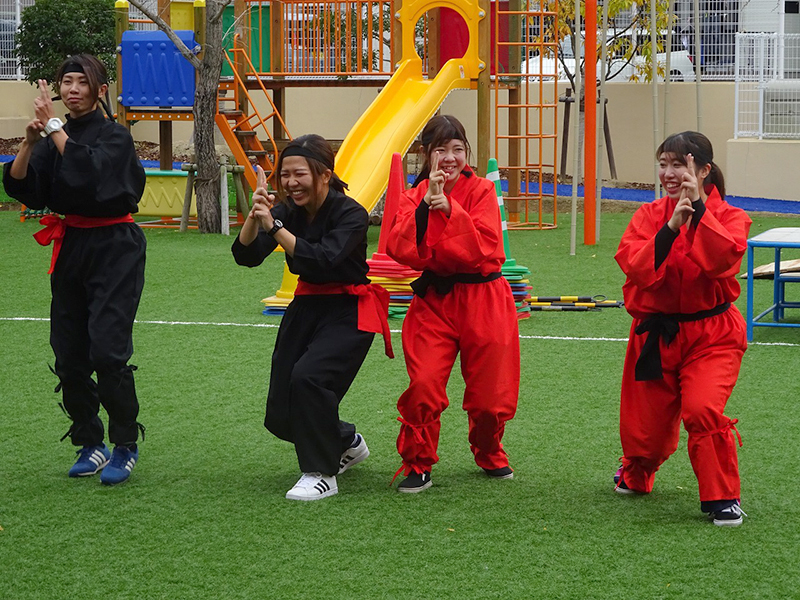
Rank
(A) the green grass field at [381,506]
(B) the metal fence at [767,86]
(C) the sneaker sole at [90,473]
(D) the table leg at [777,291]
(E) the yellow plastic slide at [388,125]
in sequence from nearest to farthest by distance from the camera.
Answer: (A) the green grass field at [381,506] < (C) the sneaker sole at [90,473] < (D) the table leg at [777,291] < (E) the yellow plastic slide at [388,125] < (B) the metal fence at [767,86]

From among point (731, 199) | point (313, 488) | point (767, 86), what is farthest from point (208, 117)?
point (313, 488)

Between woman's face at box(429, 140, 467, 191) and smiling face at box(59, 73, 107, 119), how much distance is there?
4.52ft

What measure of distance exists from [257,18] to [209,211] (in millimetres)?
3257

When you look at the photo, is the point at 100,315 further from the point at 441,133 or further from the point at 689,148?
the point at 689,148

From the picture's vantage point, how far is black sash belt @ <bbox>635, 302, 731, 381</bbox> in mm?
4227

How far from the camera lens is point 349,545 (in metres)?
3.99

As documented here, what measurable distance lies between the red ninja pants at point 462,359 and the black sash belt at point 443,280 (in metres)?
0.02

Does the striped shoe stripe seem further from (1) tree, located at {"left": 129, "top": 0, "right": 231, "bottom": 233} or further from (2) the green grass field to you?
(1) tree, located at {"left": 129, "top": 0, "right": 231, "bottom": 233}

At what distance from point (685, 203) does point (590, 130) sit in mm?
8235

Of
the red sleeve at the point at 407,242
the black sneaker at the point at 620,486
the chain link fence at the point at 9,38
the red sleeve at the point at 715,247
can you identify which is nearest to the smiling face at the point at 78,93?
the red sleeve at the point at 407,242

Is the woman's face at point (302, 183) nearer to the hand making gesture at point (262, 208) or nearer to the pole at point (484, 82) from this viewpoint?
the hand making gesture at point (262, 208)

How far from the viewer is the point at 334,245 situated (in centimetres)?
451

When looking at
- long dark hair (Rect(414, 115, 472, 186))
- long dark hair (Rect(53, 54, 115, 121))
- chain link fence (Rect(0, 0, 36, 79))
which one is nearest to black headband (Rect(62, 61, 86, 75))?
long dark hair (Rect(53, 54, 115, 121))

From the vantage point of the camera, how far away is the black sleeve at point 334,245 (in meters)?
4.45
